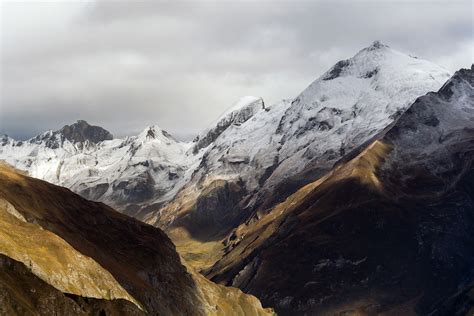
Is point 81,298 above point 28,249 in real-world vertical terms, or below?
below

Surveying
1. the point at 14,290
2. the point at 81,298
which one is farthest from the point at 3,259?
the point at 81,298

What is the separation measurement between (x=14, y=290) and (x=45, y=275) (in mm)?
20457

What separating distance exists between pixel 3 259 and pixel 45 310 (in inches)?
700

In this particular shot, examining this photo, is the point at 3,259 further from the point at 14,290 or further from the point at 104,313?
the point at 104,313

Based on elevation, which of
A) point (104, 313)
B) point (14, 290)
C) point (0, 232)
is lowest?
point (104, 313)

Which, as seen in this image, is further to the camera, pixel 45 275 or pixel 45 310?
pixel 45 275

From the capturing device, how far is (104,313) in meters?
199

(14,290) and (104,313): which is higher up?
(14,290)

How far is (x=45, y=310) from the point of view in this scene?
562 ft

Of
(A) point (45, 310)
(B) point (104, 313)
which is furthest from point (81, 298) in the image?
(A) point (45, 310)

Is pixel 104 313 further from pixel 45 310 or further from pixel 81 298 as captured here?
pixel 45 310

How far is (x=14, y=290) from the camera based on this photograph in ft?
550

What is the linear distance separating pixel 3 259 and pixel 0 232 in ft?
68.7

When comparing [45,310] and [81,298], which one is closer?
[45,310]
